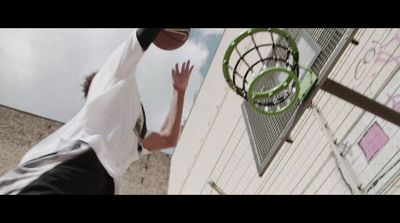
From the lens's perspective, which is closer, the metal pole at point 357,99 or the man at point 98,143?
the man at point 98,143

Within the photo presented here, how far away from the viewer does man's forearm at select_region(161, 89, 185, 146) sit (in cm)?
255

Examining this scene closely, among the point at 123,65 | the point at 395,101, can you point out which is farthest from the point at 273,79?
the point at 123,65

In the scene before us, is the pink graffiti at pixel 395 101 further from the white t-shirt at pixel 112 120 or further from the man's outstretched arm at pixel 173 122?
the white t-shirt at pixel 112 120

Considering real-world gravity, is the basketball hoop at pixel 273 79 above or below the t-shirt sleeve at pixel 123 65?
above

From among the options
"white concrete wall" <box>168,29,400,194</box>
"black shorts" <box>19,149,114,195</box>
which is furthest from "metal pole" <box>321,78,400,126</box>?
"black shorts" <box>19,149,114,195</box>

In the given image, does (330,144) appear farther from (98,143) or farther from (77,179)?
(77,179)

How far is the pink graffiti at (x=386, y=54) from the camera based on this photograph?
4.10m

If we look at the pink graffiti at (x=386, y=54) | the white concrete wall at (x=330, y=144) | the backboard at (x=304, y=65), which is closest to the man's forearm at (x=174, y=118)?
A: the backboard at (x=304, y=65)

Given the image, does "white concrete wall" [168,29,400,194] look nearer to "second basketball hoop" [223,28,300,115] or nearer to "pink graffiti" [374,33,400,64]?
"pink graffiti" [374,33,400,64]

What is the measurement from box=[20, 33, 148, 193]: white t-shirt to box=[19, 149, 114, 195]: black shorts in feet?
0.14

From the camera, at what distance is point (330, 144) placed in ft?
15.5
